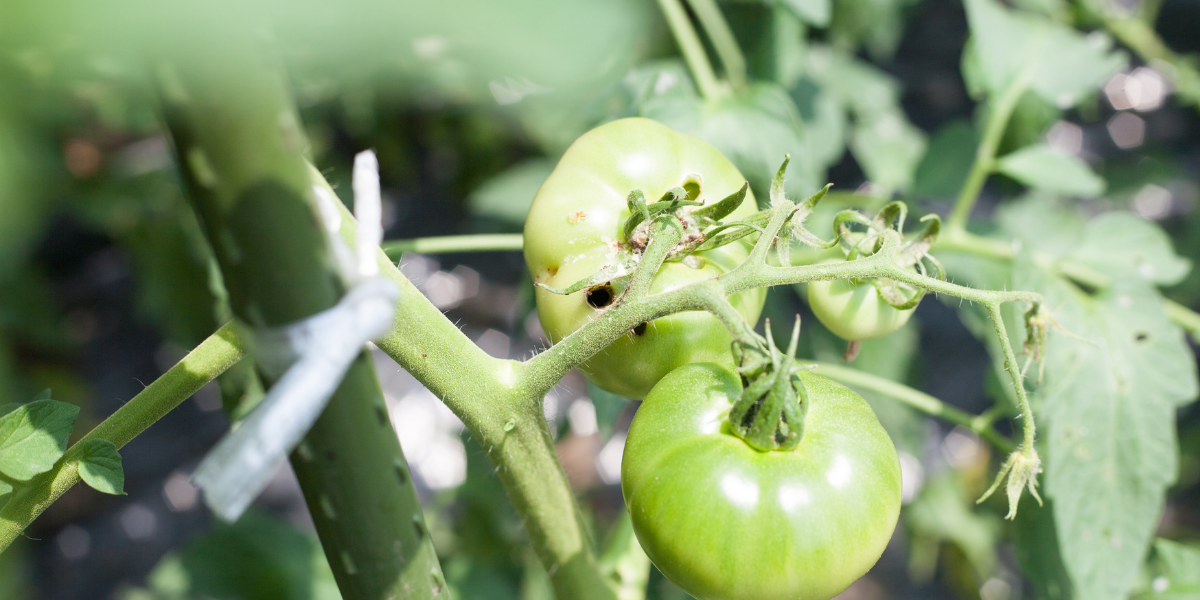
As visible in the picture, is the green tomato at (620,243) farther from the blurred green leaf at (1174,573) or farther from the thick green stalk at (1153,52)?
the thick green stalk at (1153,52)

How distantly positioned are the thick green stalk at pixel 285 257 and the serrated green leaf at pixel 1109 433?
64cm

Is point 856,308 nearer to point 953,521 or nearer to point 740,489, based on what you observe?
point 740,489

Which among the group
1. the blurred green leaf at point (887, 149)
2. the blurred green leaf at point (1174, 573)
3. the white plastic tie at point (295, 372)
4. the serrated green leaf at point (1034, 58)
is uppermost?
the white plastic tie at point (295, 372)

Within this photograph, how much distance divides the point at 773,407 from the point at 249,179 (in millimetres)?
270

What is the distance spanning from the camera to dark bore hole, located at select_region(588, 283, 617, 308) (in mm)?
470

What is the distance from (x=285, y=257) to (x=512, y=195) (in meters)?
0.90

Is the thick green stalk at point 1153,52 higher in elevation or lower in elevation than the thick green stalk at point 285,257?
lower

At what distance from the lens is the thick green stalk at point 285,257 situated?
26cm

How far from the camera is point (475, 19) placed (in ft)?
0.61

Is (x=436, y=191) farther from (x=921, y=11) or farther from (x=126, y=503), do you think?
(x=921, y=11)

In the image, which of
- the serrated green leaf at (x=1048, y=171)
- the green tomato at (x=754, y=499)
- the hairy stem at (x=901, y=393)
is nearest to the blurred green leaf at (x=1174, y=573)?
the hairy stem at (x=901, y=393)

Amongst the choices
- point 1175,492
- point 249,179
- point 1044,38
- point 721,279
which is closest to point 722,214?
point 721,279

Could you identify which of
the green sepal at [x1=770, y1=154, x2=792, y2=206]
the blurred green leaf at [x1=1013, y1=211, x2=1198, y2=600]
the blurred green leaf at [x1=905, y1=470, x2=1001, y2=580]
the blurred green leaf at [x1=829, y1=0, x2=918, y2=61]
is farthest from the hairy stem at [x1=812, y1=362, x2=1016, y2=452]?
the blurred green leaf at [x1=905, y1=470, x2=1001, y2=580]

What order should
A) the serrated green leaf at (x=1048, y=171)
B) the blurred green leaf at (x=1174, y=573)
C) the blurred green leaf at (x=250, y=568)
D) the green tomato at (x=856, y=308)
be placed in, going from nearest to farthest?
the green tomato at (x=856, y=308), the blurred green leaf at (x=1174, y=573), the serrated green leaf at (x=1048, y=171), the blurred green leaf at (x=250, y=568)
